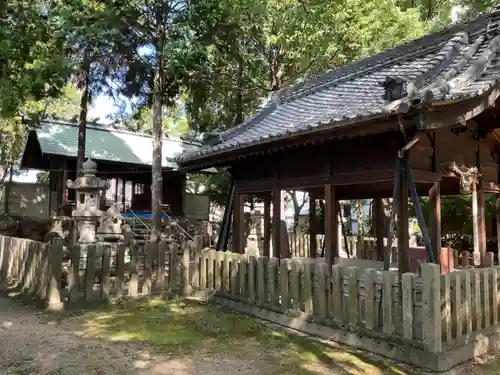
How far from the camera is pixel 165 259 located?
9039 mm

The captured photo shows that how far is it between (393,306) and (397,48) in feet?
18.5

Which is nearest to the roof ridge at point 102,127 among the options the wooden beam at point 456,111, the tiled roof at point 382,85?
the tiled roof at point 382,85

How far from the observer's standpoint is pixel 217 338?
20.0ft

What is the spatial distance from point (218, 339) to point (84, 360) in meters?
1.85

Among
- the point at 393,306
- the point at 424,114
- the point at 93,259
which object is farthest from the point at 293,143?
the point at 93,259

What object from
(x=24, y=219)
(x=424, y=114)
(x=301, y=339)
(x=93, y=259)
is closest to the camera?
(x=424, y=114)

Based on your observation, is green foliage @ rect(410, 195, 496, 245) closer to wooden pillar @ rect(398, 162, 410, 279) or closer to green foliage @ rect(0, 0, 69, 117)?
wooden pillar @ rect(398, 162, 410, 279)

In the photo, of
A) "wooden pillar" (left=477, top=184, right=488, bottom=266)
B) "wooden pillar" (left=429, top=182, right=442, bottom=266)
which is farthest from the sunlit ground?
"wooden pillar" (left=477, top=184, right=488, bottom=266)

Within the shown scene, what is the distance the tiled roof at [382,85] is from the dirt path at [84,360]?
3.54 m

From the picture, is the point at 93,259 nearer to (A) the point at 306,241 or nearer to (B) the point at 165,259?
(B) the point at 165,259

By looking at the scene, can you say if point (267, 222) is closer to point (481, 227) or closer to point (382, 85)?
point (481, 227)

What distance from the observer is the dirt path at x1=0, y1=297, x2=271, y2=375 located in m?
4.75

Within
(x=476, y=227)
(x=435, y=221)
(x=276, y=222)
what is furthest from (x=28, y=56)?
(x=476, y=227)

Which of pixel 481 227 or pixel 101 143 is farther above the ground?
pixel 101 143
